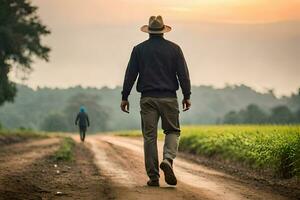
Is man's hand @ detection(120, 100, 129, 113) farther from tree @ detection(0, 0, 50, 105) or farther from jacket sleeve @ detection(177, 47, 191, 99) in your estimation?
tree @ detection(0, 0, 50, 105)

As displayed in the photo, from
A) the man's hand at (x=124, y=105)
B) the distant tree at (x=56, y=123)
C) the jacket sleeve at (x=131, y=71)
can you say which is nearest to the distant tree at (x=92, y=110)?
the distant tree at (x=56, y=123)

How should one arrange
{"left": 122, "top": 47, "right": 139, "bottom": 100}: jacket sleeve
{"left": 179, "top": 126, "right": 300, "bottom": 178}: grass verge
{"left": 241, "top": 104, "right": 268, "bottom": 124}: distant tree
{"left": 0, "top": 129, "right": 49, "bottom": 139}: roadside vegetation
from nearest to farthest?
{"left": 122, "top": 47, "right": 139, "bottom": 100}: jacket sleeve < {"left": 179, "top": 126, "right": 300, "bottom": 178}: grass verge < {"left": 0, "top": 129, "right": 49, "bottom": 139}: roadside vegetation < {"left": 241, "top": 104, "right": 268, "bottom": 124}: distant tree

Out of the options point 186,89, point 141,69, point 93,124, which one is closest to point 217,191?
point 186,89

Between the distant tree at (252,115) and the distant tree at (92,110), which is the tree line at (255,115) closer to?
the distant tree at (252,115)

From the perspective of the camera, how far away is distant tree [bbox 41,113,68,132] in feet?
412

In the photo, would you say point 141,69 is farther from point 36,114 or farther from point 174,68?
point 36,114

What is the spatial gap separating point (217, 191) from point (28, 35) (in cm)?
3291

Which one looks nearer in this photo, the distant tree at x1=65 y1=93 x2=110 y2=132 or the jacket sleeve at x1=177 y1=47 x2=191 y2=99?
the jacket sleeve at x1=177 y1=47 x2=191 y2=99

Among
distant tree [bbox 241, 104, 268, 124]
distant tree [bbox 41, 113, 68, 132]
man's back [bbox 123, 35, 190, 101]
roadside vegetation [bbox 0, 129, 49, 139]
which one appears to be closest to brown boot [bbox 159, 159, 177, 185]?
man's back [bbox 123, 35, 190, 101]

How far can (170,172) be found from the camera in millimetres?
8758

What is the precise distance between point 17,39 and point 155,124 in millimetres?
30018

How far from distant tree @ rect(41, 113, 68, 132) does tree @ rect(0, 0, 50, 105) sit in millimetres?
84832

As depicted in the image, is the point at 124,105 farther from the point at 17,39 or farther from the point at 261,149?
the point at 17,39

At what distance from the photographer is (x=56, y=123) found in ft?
417
